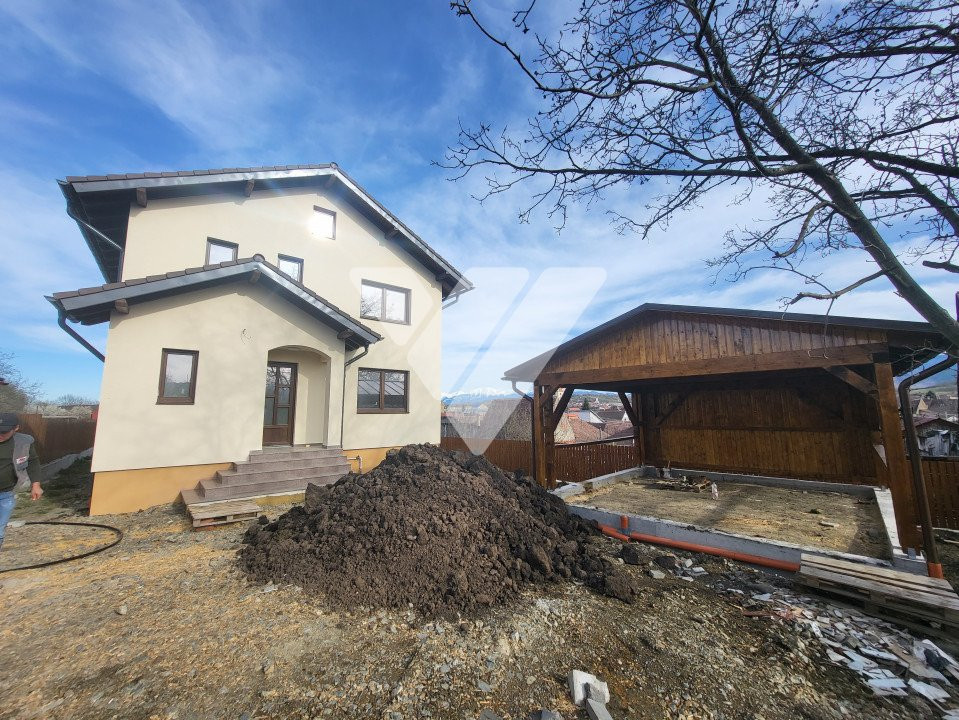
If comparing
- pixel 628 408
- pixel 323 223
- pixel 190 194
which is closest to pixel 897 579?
Answer: pixel 628 408

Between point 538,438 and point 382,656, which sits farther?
point 538,438

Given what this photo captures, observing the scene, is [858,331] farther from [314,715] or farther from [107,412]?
[107,412]

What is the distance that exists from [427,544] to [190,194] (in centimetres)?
1037

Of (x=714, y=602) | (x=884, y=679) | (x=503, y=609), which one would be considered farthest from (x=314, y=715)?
(x=884, y=679)

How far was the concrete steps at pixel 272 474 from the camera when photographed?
736 cm

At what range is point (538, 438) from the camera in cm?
912

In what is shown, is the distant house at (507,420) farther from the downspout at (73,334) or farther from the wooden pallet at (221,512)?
the downspout at (73,334)

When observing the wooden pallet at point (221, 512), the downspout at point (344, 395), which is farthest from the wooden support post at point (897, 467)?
the downspout at point (344, 395)

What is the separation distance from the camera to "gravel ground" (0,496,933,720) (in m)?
2.54

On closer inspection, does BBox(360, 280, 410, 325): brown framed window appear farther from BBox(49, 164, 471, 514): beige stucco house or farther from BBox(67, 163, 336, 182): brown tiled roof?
BBox(67, 163, 336, 182): brown tiled roof

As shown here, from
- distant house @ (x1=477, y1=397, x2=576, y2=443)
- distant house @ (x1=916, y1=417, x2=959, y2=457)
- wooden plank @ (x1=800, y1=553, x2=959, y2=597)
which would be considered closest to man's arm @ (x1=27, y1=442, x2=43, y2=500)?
wooden plank @ (x1=800, y1=553, x2=959, y2=597)

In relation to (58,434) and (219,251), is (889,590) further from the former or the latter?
(58,434)

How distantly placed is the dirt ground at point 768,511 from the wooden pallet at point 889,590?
1.02m

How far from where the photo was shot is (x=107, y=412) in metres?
7.03
